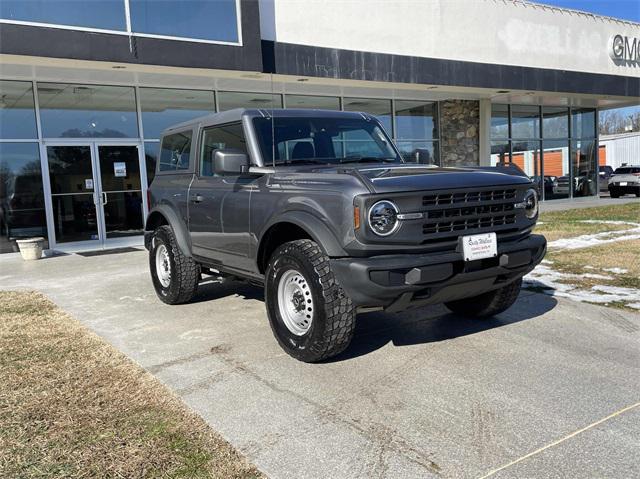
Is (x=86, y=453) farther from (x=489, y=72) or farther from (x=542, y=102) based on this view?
(x=542, y=102)

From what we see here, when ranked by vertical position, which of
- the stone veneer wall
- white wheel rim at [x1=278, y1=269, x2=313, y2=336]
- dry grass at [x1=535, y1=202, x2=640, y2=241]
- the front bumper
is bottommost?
dry grass at [x1=535, y1=202, x2=640, y2=241]

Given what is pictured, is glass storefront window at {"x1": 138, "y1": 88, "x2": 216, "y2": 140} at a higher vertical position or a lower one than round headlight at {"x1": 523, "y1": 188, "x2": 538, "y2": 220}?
higher

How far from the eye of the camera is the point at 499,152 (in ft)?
62.5

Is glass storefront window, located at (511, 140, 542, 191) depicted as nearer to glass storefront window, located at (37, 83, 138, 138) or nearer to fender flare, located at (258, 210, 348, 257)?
glass storefront window, located at (37, 83, 138, 138)

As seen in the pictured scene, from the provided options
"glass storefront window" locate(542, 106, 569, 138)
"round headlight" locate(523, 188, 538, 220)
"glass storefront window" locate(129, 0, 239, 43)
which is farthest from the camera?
"glass storefront window" locate(542, 106, 569, 138)

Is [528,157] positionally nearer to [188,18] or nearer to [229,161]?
[188,18]

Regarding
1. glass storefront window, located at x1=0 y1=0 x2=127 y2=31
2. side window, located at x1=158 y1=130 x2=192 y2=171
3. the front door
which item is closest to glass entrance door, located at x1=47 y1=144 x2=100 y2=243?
the front door

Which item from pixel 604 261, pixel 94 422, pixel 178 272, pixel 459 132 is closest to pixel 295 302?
pixel 94 422

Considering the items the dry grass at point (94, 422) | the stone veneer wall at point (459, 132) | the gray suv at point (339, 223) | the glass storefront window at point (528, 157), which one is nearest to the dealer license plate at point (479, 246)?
the gray suv at point (339, 223)

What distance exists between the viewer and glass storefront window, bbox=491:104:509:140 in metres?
18.8

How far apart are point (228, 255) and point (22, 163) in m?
8.26

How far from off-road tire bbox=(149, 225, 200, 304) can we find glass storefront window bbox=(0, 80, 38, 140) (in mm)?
6859

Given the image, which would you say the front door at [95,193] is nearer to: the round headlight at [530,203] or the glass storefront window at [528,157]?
the round headlight at [530,203]

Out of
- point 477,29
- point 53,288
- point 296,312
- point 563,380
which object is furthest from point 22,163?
point 477,29
